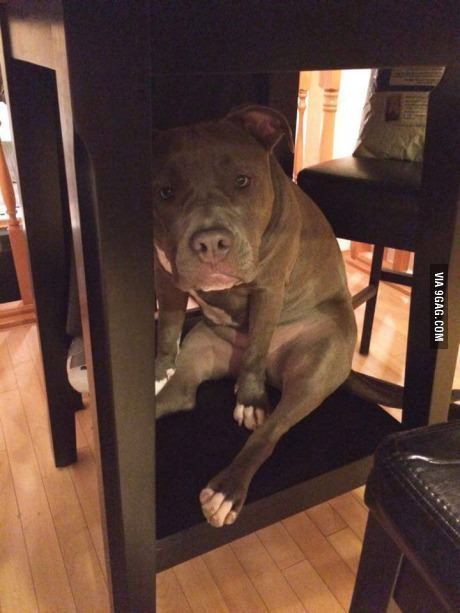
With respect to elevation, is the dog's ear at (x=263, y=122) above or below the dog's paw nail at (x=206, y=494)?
above

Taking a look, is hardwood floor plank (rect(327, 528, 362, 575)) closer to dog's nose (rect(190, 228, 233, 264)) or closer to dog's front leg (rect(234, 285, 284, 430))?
dog's front leg (rect(234, 285, 284, 430))

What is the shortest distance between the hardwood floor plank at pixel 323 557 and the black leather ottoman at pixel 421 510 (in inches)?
13.8

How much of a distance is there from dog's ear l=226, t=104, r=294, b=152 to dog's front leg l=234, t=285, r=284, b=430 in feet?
0.93

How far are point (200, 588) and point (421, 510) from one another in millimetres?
693

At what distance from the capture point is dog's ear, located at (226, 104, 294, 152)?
90cm

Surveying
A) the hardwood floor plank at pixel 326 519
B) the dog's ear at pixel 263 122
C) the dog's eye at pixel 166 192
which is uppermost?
the dog's ear at pixel 263 122

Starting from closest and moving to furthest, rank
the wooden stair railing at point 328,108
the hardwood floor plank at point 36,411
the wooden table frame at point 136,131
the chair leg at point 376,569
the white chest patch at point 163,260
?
the wooden table frame at point 136,131 < the chair leg at point 376,569 < the white chest patch at point 163,260 < the hardwood floor plank at point 36,411 < the wooden stair railing at point 328,108

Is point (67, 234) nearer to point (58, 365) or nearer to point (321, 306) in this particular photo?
point (58, 365)

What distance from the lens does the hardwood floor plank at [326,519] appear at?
1.28 meters

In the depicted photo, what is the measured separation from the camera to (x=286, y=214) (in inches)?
40.6

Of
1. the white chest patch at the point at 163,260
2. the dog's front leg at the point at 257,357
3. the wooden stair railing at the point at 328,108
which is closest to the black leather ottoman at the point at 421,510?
the dog's front leg at the point at 257,357

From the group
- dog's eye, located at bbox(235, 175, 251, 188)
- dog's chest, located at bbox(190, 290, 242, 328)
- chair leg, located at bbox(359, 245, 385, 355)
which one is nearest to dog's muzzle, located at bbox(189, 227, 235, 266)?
dog's eye, located at bbox(235, 175, 251, 188)

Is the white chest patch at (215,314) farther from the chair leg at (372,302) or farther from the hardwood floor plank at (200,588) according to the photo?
the chair leg at (372,302)

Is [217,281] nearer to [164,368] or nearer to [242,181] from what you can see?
[242,181]
